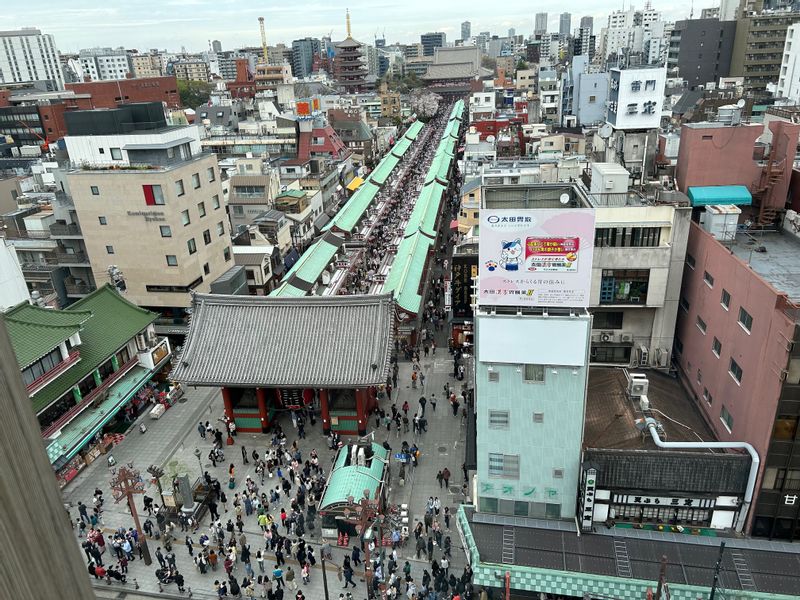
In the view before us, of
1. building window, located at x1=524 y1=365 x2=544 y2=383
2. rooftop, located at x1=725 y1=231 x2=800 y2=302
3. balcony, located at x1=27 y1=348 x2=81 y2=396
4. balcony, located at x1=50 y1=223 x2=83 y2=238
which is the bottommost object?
balcony, located at x1=27 y1=348 x2=81 y2=396

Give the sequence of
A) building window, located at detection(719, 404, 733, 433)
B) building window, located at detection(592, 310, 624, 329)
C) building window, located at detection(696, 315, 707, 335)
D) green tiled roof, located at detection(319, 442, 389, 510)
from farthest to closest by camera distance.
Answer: building window, located at detection(592, 310, 624, 329) < building window, located at detection(696, 315, 707, 335) < green tiled roof, located at detection(319, 442, 389, 510) < building window, located at detection(719, 404, 733, 433)

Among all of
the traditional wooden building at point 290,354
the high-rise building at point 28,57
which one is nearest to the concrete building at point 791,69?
the traditional wooden building at point 290,354

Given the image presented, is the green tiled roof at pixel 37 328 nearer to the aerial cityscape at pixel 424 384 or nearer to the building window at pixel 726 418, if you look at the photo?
the aerial cityscape at pixel 424 384

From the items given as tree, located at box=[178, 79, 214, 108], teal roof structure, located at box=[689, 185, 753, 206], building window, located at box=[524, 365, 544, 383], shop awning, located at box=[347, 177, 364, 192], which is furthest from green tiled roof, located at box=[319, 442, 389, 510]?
tree, located at box=[178, 79, 214, 108]

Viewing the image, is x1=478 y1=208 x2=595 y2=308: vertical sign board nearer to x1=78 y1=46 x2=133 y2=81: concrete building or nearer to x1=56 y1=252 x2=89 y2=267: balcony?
x1=56 y1=252 x2=89 y2=267: balcony

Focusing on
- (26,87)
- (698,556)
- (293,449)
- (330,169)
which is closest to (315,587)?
(293,449)

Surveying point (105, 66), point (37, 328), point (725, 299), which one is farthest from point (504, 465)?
point (105, 66)

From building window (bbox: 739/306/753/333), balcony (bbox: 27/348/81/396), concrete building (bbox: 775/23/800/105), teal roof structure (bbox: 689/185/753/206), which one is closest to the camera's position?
building window (bbox: 739/306/753/333)

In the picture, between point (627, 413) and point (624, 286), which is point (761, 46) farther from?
point (627, 413)
